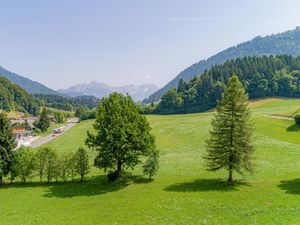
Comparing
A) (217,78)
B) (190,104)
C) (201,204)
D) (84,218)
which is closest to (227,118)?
(201,204)

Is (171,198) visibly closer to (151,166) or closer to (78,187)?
(151,166)

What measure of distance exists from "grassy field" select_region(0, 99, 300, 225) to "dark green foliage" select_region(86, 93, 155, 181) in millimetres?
3796

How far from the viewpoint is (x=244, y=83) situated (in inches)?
5591

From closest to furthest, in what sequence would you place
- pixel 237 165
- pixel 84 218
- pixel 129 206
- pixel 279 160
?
pixel 84 218 < pixel 129 206 < pixel 237 165 < pixel 279 160

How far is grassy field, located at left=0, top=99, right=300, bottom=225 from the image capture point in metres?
25.9

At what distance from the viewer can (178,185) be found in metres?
35.9

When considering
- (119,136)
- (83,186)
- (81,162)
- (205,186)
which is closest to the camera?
(205,186)

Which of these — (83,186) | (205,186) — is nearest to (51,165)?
(83,186)

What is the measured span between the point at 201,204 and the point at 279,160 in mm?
25126

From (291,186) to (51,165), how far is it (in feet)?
115

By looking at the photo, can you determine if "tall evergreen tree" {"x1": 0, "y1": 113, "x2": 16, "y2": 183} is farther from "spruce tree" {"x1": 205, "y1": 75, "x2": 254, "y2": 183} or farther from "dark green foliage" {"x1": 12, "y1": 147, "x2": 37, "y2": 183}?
"spruce tree" {"x1": 205, "y1": 75, "x2": 254, "y2": 183}

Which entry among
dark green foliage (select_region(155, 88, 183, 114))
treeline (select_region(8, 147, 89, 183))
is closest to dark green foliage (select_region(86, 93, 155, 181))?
treeline (select_region(8, 147, 89, 183))

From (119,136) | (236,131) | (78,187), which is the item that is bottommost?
(78,187)

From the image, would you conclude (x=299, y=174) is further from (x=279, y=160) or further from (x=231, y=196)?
(x=231, y=196)
